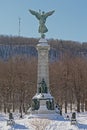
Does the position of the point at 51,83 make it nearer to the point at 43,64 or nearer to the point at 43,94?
the point at 43,64

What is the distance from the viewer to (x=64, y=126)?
39688mm

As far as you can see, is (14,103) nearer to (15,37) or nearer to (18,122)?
(18,122)

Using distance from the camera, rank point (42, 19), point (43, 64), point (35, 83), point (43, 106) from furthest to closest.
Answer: point (35, 83), point (42, 19), point (43, 64), point (43, 106)

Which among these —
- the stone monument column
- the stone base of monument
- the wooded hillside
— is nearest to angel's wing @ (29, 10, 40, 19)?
the stone monument column

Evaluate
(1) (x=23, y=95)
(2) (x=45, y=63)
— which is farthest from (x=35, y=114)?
(1) (x=23, y=95)

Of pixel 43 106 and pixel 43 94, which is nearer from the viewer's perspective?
pixel 43 106

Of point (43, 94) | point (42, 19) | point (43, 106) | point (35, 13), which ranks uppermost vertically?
point (35, 13)

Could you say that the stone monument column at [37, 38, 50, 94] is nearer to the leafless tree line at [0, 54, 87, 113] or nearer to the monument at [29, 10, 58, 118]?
the monument at [29, 10, 58, 118]

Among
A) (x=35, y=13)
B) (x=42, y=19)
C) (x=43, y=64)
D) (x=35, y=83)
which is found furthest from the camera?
(x=35, y=83)

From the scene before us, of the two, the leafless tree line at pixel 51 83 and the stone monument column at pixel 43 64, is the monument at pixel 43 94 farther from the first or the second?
the leafless tree line at pixel 51 83

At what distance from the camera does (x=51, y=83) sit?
62219 millimetres

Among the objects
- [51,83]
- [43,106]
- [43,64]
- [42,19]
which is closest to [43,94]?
[43,106]

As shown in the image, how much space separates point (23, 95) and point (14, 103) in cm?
363

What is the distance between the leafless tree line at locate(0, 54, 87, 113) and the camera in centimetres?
6047
